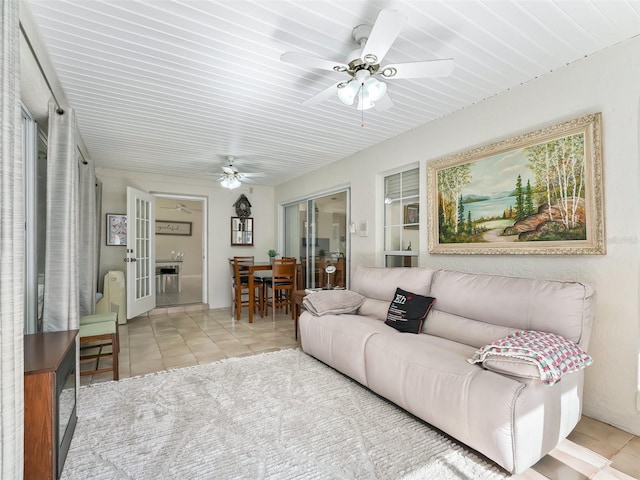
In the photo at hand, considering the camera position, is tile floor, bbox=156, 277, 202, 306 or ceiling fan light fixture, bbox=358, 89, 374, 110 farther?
tile floor, bbox=156, 277, 202, 306

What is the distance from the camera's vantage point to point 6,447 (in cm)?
112

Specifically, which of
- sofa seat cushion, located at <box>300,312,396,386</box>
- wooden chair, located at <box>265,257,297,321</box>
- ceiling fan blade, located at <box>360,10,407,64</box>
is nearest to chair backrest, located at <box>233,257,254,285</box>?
wooden chair, located at <box>265,257,297,321</box>

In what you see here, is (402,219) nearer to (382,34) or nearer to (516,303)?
(516,303)

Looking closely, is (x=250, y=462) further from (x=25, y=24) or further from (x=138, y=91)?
(x=138, y=91)

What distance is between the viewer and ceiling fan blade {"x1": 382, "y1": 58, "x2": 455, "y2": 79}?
1895 mm

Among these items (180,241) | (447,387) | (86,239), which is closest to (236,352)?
(86,239)

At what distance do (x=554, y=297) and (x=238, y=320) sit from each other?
14.0 ft

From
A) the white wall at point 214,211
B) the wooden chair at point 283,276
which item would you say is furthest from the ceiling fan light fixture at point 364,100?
the white wall at point 214,211

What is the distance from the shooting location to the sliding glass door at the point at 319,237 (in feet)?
16.3

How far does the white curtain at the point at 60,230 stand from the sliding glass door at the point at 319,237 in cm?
326

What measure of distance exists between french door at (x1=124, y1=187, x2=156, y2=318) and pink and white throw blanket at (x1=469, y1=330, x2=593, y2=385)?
190 inches

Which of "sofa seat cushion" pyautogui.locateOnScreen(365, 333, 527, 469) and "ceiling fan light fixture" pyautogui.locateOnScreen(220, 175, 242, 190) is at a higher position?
"ceiling fan light fixture" pyautogui.locateOnScreen(220, 175, 242, 190)

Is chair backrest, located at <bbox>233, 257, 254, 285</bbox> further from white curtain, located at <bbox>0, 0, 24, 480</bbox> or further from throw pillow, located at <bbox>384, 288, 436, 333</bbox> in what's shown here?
white curtain, located at <bbox>0, 0, 24, 480</bbox>

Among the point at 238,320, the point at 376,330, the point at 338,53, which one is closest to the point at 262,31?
the point at 338,53
